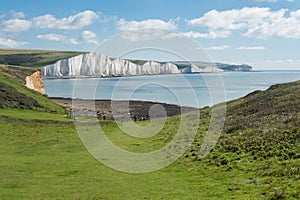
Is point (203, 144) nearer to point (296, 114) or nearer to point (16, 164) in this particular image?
Answer: point (296, 114)

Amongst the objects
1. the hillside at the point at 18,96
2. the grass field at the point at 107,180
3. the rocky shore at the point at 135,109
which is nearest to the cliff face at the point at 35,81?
the hillside at the point at 18,96

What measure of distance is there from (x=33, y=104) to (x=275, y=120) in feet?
152

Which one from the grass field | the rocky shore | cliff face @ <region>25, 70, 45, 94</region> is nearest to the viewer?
the grass field

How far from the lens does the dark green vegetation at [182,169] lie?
16688 mm

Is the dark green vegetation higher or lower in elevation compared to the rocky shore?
higher

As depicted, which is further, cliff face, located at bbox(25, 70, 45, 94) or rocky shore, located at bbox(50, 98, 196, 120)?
cliff face, located at bbox(25, 70, 45, 94)

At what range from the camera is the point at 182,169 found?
22375 millimetres

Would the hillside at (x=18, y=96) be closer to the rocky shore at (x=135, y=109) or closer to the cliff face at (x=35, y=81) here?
the cliff face at (x=35, y=81)

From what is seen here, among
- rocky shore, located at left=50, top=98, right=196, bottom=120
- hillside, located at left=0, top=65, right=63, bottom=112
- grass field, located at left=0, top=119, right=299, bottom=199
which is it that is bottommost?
rocky shore, located at left=50, top=98, right=196, bottom=120

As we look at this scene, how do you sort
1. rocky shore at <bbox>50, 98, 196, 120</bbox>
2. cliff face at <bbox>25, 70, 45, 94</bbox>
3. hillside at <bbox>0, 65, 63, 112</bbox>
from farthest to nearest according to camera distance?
cliff face at <bbox>25, 70, 45, 94</bbox>
rocky shore at <bbox>50, 98, 196, 120</bbox>
hillside at <bbox>0, 65, 63, 112</bbox>

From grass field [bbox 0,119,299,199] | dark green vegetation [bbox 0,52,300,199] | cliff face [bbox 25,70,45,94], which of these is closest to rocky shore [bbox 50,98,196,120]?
cliff face [bbox 25,70,45,94]

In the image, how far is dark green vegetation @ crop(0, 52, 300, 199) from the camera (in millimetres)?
16688

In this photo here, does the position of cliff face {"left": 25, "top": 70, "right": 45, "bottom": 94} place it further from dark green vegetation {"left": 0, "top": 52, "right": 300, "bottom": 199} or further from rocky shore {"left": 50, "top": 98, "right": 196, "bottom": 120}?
dark green vegetation {"left": 0, "top": 52, "right": 300, "bottom": 199}

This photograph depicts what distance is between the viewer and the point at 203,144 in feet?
91.9
